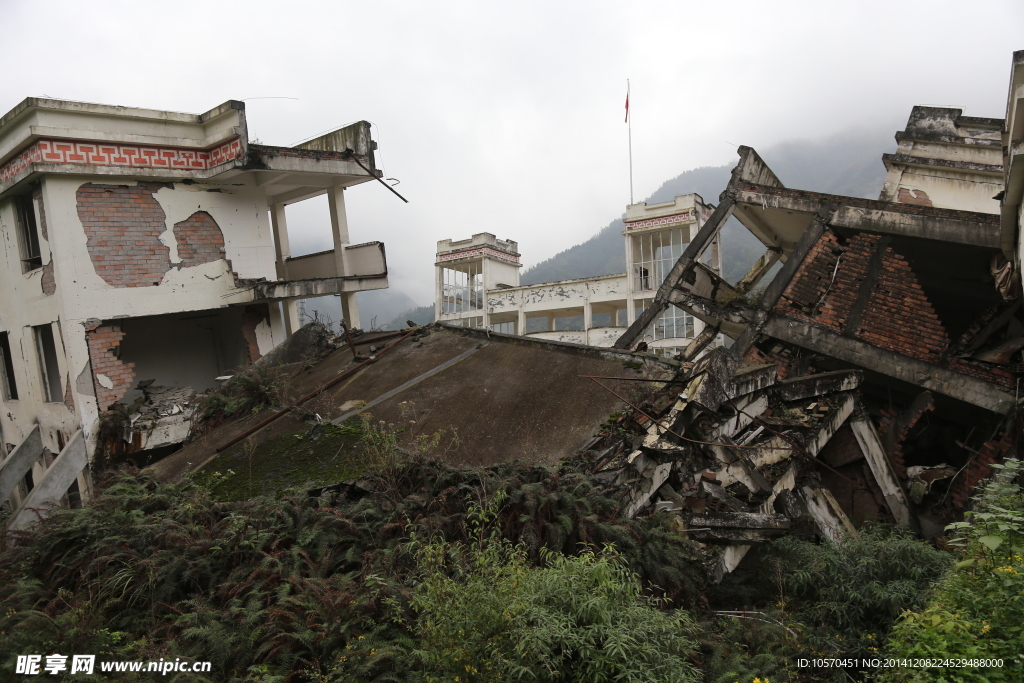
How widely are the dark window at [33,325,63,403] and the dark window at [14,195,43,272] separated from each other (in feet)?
4.15

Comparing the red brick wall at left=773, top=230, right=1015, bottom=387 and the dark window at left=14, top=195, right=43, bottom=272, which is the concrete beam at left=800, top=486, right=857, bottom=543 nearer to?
the red brick wall at left=773, top=230, right=1015, bottom=387

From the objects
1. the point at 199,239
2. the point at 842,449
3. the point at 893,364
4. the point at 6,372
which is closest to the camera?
the point at 842,449

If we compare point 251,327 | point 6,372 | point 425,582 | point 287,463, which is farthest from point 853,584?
point 6,372

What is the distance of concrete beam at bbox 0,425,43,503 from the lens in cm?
1164

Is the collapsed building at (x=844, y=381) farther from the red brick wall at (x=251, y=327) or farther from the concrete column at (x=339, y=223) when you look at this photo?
the red brick wall at (x=251, y=327)

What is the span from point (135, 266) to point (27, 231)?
2539 mm

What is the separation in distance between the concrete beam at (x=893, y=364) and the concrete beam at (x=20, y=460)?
13660mm

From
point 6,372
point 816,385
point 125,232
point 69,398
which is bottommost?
point 816,385

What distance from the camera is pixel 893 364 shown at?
827 cm

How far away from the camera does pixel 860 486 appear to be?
7965 mm

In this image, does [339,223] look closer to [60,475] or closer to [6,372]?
[60,475]

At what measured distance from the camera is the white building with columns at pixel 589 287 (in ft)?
74.3

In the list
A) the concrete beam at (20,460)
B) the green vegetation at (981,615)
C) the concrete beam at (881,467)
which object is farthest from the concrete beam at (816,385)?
the concrete beam at (20,460)

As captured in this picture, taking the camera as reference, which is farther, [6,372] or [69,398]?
[6,372]
